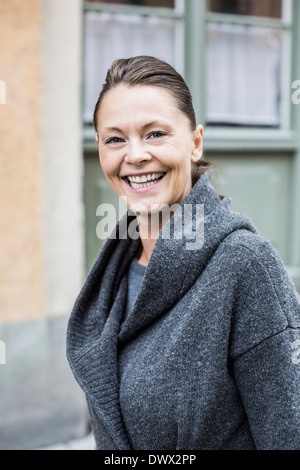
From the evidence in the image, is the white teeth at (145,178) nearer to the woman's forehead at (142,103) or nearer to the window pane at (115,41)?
the woman's forehead at (142,103)

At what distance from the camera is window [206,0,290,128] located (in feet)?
14.8

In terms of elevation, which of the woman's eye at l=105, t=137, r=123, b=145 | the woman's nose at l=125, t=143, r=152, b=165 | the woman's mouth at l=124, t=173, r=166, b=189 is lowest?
the woman's mouth at l=124, t=173, r=166, b=189

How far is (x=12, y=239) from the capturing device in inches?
144

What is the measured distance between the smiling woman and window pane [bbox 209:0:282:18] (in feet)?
10.4

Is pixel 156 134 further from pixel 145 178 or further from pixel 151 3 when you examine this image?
pixel 151 3

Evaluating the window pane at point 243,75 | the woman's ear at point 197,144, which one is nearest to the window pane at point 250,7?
the window pane at point 243,75

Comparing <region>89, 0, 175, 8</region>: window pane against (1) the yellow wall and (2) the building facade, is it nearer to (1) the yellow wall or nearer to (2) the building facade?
(2) the building facade

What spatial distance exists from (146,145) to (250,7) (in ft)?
11.7

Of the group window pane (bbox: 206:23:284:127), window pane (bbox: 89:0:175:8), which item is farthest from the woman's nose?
window pane (bbox: 206:23:284:127)

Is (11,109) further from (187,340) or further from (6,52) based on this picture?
(187,340)
